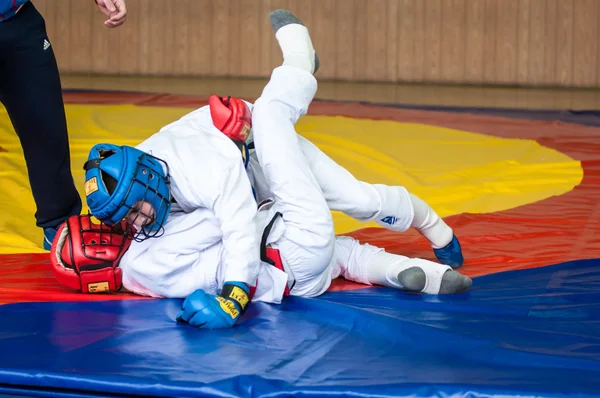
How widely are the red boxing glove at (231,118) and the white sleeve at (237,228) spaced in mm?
256

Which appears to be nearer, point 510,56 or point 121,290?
point 121,290

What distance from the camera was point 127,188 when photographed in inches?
A: 93.1

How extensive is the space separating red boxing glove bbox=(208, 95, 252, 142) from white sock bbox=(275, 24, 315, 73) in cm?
31

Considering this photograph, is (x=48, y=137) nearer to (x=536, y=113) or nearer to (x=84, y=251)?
(x=84, y=251)

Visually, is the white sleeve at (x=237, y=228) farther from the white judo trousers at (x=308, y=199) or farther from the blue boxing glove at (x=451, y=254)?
the blue boxing glove at (x=451, y=254)

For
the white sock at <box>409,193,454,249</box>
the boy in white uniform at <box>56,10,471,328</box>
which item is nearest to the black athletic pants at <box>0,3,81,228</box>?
the boy in white uniform at <box>56,10,471,328</box>

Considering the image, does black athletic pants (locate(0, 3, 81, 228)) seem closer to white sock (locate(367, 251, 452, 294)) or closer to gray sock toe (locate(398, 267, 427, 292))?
white sock (locate(367, 251, 452, 294))

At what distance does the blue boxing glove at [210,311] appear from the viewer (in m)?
2.39

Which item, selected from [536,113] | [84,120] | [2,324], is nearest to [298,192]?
[2,324]

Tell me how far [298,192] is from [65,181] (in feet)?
4.07

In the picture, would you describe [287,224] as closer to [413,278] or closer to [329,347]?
[413,278]

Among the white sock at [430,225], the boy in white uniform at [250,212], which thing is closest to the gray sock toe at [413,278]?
the boy in white uniform at [250,212]

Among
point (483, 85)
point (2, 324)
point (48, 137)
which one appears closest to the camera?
point (2, 324)

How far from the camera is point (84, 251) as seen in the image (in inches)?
103
